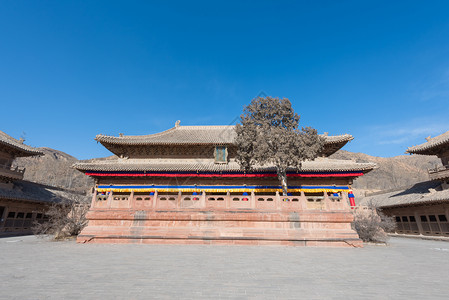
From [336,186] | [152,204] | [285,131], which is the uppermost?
[285,131]

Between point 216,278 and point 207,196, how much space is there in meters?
7.43

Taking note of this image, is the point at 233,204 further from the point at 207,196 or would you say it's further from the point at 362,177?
the point at 362,177

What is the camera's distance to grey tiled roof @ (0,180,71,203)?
19.9 metres

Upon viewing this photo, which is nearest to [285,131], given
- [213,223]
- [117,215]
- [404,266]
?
[213,223]

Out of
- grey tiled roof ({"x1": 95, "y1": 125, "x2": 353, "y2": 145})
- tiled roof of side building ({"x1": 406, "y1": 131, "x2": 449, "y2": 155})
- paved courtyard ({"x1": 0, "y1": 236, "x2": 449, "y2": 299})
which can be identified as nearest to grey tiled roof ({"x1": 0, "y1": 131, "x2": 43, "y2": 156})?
grey tiled roof ({"x1": 95, "y1": 125, "x2": 353, "y2": 145})

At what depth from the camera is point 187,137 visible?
22.1 m

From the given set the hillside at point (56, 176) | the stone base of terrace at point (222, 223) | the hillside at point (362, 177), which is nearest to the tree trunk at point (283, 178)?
the stone base of terrace at point (222, 223)

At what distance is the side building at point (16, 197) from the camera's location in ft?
65.7

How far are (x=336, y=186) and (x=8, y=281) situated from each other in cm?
1882

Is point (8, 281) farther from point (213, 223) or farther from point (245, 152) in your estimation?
point (245, 152)

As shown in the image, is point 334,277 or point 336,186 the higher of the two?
point 336,186

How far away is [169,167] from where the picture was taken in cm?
1766

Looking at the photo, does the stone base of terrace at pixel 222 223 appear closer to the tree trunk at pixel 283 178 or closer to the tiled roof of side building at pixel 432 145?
the tree trunk at pixel 283 178

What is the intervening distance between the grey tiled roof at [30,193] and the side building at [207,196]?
7948mm
